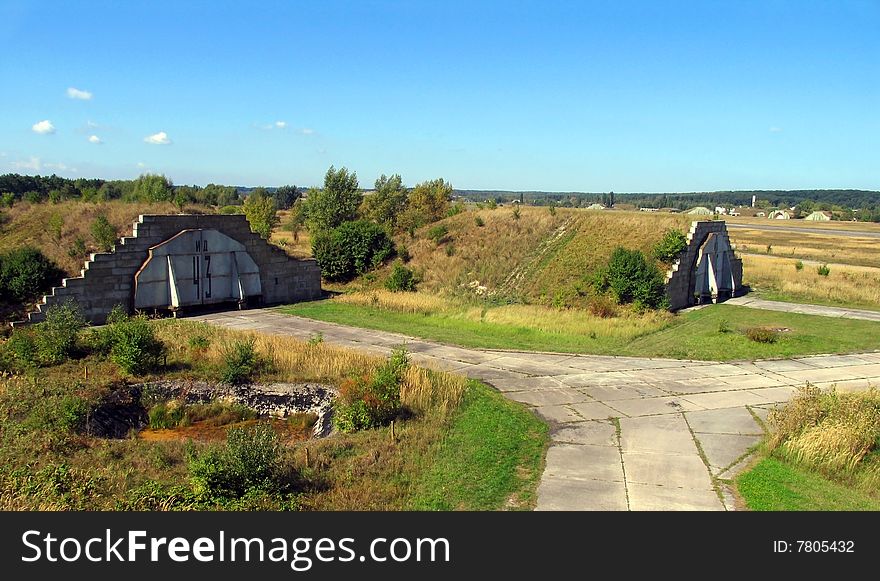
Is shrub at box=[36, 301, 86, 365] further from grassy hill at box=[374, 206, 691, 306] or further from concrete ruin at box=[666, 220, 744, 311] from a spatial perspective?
concrete ruin at box=[666, 220, 744, 311]

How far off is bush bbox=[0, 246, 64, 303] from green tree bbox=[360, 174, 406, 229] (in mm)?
25077

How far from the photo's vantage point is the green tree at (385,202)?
47.3m

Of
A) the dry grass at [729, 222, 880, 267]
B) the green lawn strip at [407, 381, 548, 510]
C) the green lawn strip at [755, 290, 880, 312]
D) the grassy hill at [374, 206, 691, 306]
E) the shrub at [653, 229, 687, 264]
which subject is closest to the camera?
the green lawn strip at [407, 381, 548, 510]

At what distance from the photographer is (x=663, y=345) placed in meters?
20.6

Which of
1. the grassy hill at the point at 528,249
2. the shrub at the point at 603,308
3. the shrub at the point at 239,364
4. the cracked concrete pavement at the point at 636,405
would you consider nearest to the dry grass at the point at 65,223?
the cracked concrete pavement at the point at 636,405

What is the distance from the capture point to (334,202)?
45906 millimetres

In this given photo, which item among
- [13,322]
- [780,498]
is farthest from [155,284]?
[780,498]

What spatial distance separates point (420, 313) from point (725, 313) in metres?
12.1

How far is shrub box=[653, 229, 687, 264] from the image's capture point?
2783cm

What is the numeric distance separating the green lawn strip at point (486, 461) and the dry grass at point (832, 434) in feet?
13.3

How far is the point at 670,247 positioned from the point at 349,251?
52.1 ft

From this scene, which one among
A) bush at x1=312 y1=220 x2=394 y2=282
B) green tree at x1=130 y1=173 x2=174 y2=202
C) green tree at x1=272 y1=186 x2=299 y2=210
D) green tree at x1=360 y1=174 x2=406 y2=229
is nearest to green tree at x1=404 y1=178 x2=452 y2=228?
green tree at x1=360 y1=174 x2=406 y2=229

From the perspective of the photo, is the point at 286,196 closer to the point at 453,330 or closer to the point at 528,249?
the point at 528,249

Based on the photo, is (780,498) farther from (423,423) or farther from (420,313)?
(420,313)
